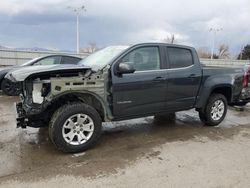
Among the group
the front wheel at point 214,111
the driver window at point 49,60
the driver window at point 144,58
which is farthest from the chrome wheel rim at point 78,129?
the driver window at point 49,60

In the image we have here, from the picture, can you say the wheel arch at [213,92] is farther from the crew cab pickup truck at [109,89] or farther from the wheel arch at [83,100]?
the wheel arch at [83,100]

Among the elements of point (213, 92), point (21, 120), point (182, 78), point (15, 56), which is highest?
point (15, 56)

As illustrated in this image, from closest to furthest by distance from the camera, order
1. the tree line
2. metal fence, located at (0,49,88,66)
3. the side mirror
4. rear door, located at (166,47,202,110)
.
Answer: the side mirror, rear door, located at (166,47,202,110), metal fence, located at (0,49,88,66), the tree line

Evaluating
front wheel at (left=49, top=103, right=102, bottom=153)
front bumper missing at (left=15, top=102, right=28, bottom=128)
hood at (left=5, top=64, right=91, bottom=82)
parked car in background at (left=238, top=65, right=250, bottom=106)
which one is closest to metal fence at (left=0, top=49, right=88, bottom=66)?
parked car in background at (left=238, top=65, right=250, bottom=106)

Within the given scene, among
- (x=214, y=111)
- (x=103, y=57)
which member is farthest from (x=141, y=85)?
(x=214, y=111)

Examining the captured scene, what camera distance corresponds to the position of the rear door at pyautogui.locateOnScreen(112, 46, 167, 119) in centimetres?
526

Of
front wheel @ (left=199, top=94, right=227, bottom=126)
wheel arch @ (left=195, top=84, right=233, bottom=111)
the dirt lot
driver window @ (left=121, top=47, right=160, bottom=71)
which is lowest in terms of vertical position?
the dirt lot

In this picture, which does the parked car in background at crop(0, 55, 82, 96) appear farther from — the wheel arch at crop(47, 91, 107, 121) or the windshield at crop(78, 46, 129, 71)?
the wheel arch at crop(47, 91, 107, 121)

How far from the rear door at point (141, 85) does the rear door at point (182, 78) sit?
20 cm

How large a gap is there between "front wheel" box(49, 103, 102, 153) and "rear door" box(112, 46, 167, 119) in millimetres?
519

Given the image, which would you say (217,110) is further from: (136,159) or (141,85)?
(136,159)

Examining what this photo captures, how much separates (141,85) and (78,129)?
55.5 inches

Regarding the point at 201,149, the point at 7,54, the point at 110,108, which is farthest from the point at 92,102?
the point at 7,54

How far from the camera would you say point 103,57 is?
5.73m
